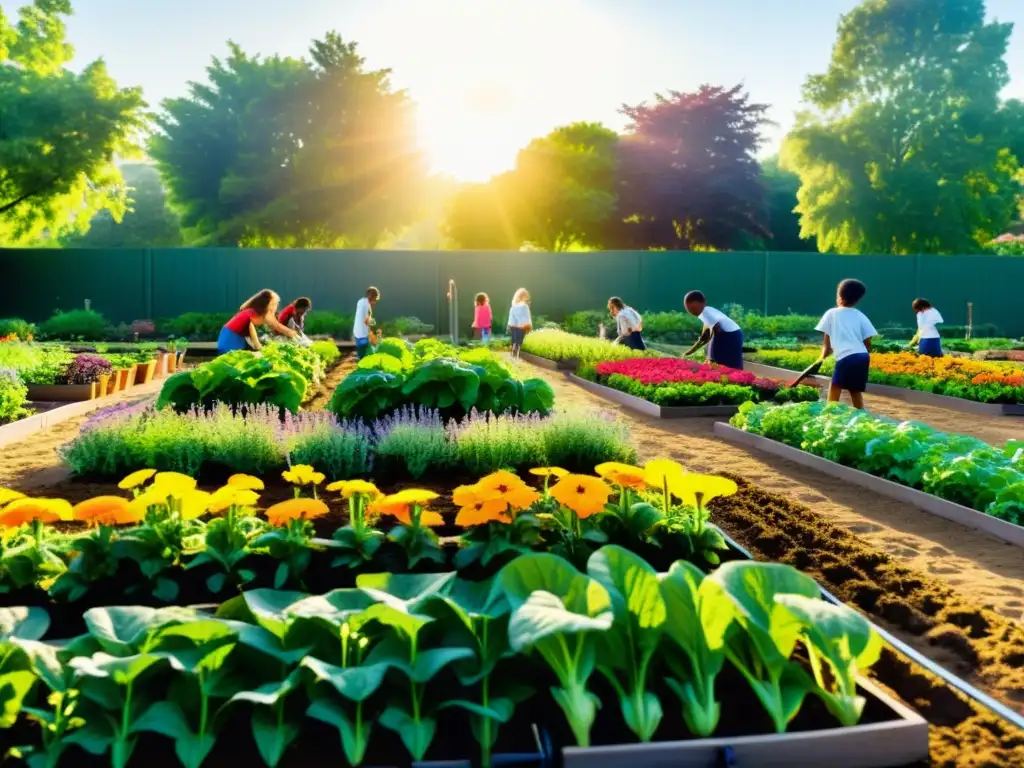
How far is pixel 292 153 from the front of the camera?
40062 mm

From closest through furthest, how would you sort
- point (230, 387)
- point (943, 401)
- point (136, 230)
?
point (230, 387)
point (943, 401)
point (136, 230)

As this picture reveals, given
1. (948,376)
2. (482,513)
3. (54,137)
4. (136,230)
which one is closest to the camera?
(482,513)

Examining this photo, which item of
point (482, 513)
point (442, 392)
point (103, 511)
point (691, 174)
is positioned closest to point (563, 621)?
point (482, 513)

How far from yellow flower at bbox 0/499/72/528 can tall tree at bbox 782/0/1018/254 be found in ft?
119

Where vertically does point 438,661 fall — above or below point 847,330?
below

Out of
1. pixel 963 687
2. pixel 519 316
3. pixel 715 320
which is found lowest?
pixel 963 687

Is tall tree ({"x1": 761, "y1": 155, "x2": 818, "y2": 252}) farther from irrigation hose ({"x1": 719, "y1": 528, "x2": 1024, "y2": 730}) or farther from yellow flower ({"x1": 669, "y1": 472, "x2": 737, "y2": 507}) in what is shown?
irrigation hose ({"x1": 719, "y1": 528, "x2": 1024, "y2": 730})

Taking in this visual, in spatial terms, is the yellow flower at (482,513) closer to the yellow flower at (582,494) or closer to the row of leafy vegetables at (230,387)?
the yellow flower at (582,494)

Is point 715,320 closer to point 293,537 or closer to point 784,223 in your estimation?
point 293,537

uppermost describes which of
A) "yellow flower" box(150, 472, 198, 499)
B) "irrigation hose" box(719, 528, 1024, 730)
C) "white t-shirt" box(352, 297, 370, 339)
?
"white t-shirt" box(352, 297, 370, 339)

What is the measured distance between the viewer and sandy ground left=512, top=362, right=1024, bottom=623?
4492 mm

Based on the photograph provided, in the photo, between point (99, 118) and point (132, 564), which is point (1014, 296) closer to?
point (99, 118)

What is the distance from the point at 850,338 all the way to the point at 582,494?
6010 millimetres

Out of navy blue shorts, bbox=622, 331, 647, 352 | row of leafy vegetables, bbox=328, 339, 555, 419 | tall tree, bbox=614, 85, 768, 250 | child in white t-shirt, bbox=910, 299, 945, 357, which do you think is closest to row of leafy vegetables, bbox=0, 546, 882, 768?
row of leafy vegetables, bbox=328, 339, 555, 419
